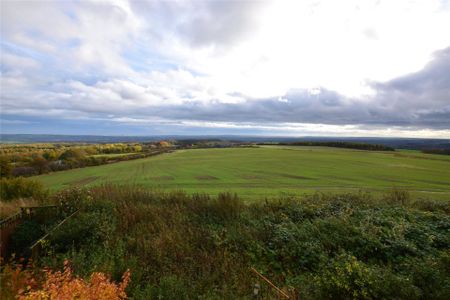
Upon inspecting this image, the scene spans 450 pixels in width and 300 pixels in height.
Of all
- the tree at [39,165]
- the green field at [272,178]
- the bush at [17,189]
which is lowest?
the tree at [39,165]

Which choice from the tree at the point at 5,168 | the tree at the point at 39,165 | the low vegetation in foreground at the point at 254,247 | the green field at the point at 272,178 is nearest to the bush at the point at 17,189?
the green field at the point at 272,178

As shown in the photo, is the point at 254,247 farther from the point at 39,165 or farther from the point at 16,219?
→ the point at 39,165

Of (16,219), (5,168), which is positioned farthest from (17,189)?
(5,168)

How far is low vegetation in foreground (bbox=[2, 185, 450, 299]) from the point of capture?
6117 mm

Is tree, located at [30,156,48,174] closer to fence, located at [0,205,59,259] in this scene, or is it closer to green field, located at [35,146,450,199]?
green field, located at [35,146,450,199]

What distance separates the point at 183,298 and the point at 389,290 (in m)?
4.71

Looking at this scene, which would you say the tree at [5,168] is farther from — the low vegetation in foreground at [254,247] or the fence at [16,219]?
the low vegetation in foreground at [254,247]

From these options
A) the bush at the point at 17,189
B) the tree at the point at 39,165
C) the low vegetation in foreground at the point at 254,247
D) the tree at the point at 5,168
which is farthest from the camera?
the tree at the point at 39,165

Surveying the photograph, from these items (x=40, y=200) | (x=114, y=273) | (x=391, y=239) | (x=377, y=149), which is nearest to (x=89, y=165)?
(x=40, y=200)

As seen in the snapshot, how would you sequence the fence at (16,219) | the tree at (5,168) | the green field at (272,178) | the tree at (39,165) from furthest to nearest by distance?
the tree at (39,165), the tree at (5,168), the green field at (272,178), the fence at (16,219)

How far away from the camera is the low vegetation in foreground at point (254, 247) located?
20.1 ft

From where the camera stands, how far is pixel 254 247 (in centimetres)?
894

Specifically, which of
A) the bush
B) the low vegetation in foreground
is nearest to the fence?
the low vegetation in foreground

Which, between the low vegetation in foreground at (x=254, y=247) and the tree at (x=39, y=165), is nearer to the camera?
the low vegetation in foreground at (x=254, y=247)
